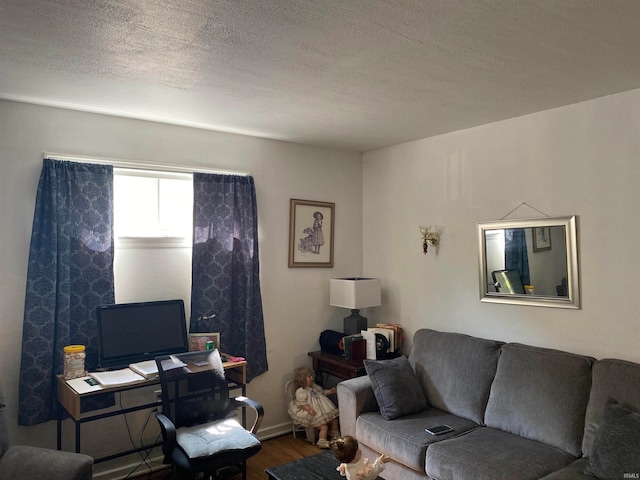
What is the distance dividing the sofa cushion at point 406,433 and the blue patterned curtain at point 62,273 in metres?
1.91

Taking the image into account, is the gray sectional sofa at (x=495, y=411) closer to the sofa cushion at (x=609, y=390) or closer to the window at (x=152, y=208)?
the sofa cushion at (x=609, y=390)

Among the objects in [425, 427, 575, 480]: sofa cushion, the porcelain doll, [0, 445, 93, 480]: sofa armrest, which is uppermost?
[0, 445, 93, 480]: sofa armrest

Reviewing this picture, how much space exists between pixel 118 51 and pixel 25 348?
194cm

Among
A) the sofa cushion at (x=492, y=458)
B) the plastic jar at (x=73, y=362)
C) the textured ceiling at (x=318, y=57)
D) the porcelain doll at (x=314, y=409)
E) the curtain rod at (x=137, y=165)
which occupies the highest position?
the textured ceiling at (x=318, y=57)

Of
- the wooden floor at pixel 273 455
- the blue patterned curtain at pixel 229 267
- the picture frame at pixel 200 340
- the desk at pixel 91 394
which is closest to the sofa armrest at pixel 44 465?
the desk at pixel 91 394

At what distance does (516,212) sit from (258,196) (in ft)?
6.78

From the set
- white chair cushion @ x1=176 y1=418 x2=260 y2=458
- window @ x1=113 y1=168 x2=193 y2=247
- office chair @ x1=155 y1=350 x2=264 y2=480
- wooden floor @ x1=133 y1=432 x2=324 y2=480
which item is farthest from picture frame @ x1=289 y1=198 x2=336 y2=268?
white chair cushion @ x1=176 y1=418 x2=260 y2=458

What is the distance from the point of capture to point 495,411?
300cm

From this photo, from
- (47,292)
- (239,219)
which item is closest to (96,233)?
(47,292)

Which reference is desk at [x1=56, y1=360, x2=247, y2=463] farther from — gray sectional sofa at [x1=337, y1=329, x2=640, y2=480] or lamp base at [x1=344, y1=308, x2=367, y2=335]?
lamp base at [x1=344, y1=308, x2=367, y2=335]

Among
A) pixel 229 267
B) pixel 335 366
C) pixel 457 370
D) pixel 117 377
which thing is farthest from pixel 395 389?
pixel 117 377

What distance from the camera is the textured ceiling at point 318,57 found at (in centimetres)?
184

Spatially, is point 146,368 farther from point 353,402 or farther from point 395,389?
point 395,389

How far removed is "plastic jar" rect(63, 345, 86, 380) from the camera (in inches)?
115
